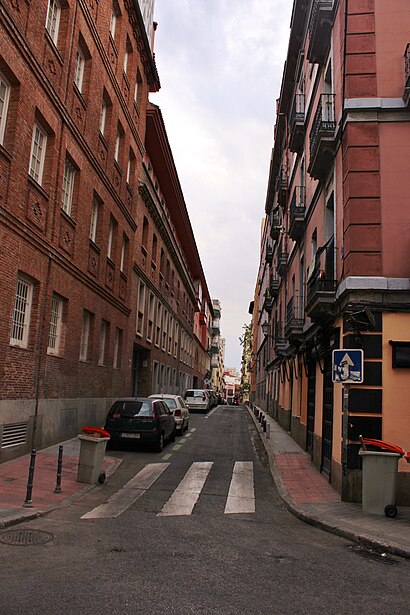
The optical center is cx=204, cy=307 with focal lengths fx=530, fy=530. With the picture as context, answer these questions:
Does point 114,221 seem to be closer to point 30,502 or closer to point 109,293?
point 109,293

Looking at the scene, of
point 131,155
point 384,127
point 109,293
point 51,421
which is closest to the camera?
point 384,127

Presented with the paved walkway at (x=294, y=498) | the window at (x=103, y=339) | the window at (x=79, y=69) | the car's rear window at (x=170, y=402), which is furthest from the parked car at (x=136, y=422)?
the window at (x=79, y=69)

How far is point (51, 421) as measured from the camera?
45.6 ft

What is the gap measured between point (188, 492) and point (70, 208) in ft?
30.6

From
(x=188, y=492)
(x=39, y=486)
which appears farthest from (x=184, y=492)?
(x=39, y=486)

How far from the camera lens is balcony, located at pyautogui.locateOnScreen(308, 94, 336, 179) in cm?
1162

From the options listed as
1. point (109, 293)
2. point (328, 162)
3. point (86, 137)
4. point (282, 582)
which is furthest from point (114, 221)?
point (282, 582)

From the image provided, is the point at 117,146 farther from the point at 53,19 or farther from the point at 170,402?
the point at 170,402

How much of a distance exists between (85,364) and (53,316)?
118 inches

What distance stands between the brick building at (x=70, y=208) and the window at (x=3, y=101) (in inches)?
1.0

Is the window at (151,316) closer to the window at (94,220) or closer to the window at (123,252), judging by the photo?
the window at (123,252)

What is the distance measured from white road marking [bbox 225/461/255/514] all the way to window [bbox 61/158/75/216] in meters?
8.63

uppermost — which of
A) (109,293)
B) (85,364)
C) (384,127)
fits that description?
(384,127)

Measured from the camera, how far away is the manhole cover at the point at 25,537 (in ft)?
20.1
